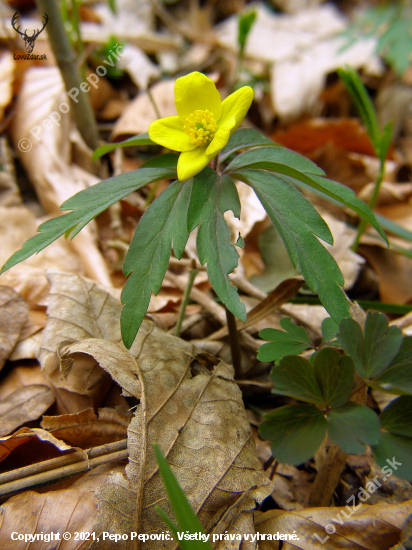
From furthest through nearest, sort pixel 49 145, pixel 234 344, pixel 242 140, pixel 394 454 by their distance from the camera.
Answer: pixel 49 145, pixel 234 344, pixel 242 140, pixel 394 454

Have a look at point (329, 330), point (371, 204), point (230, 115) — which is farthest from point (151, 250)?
point (371, 204)

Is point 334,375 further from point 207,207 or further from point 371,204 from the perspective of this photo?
point 371,204

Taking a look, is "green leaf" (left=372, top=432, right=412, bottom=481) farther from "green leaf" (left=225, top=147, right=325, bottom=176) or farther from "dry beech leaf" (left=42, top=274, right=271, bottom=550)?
"green leaf" (left=225, top=147, right=325, bottom=176)

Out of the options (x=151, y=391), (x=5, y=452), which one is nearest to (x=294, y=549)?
(x=151, y=391)

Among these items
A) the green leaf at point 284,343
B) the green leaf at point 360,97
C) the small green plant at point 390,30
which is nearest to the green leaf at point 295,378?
the green leaf at point 284,343

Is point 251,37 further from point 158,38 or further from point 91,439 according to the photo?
point 91,439

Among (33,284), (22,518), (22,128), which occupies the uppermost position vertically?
(22,128)

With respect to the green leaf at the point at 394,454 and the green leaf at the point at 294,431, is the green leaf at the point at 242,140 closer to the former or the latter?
the green leaf at the point at 294,431
